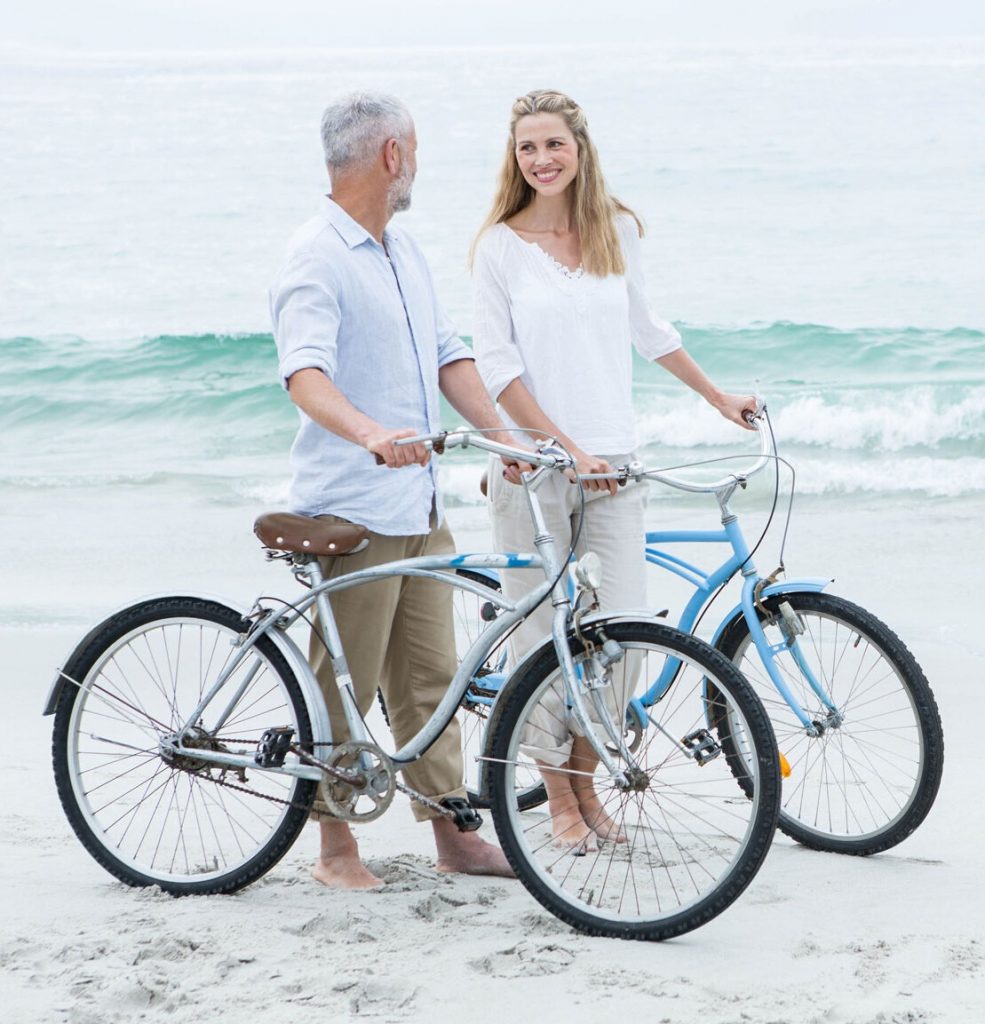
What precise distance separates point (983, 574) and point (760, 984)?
531 cm

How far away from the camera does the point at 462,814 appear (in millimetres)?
3178

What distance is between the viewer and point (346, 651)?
318 cm

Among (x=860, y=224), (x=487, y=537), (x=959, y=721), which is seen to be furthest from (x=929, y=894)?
(x=860, y=224)

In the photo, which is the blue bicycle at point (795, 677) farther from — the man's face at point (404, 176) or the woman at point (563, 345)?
the man's face at point (404, 176)

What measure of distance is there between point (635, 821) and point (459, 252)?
50.8ft

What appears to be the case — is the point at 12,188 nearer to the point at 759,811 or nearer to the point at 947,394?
the point at 947,394

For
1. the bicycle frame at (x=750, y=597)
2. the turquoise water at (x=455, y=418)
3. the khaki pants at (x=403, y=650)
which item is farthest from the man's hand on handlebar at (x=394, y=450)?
the turquoise water at (x=455, y=418)

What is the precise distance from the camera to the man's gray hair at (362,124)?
295 centimetres

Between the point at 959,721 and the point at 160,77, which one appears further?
the point at 160,77

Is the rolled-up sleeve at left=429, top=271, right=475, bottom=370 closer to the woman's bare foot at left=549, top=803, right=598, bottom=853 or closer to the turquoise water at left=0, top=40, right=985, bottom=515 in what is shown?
the woman's bare foot at left=549, top=803, right=598, bottom=853

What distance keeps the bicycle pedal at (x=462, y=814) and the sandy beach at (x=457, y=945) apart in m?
0.14

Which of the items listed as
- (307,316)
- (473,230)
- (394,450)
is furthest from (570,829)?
(473,230)

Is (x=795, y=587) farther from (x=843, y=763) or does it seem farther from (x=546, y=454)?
(x=546, y=454)

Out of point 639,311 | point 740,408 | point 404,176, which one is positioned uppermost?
point 404,176
